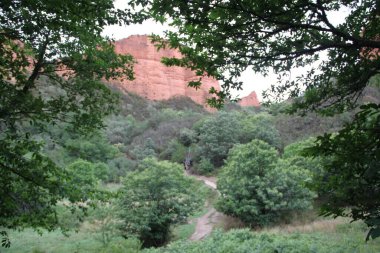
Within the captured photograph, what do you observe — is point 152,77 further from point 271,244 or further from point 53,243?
point 271,244

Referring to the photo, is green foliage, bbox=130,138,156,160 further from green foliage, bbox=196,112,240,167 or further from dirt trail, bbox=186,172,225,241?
dirt trail, bbox=186,172,225,241

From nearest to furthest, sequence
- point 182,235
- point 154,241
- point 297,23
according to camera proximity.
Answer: point 297,23 → point 154,241 → point 182,235

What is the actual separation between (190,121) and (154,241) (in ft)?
115

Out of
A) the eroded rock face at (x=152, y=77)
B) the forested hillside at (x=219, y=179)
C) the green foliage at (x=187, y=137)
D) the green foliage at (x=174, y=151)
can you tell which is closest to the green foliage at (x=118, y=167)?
the forested hillside at (x=219, y=179)

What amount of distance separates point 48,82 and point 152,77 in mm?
78948

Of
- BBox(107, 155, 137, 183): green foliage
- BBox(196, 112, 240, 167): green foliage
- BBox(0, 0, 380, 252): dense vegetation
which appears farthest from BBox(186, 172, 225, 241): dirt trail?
BBox(107, 155, 137, 183): green foliage

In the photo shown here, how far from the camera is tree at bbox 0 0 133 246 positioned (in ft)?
14.3

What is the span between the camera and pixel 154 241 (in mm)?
19094

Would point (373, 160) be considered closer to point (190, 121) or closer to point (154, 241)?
point (154, 241)

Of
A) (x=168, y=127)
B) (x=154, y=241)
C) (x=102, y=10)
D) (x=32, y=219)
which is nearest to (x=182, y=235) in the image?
(x=154, y=241)

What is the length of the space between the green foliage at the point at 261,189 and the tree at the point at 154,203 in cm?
226

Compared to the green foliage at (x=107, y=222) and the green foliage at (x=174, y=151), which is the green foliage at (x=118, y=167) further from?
the green foliage at (x=107, y=222)

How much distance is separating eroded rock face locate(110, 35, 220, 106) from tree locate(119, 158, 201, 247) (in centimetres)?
6281

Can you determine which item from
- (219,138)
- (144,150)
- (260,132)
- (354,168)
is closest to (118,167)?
(144,150)
